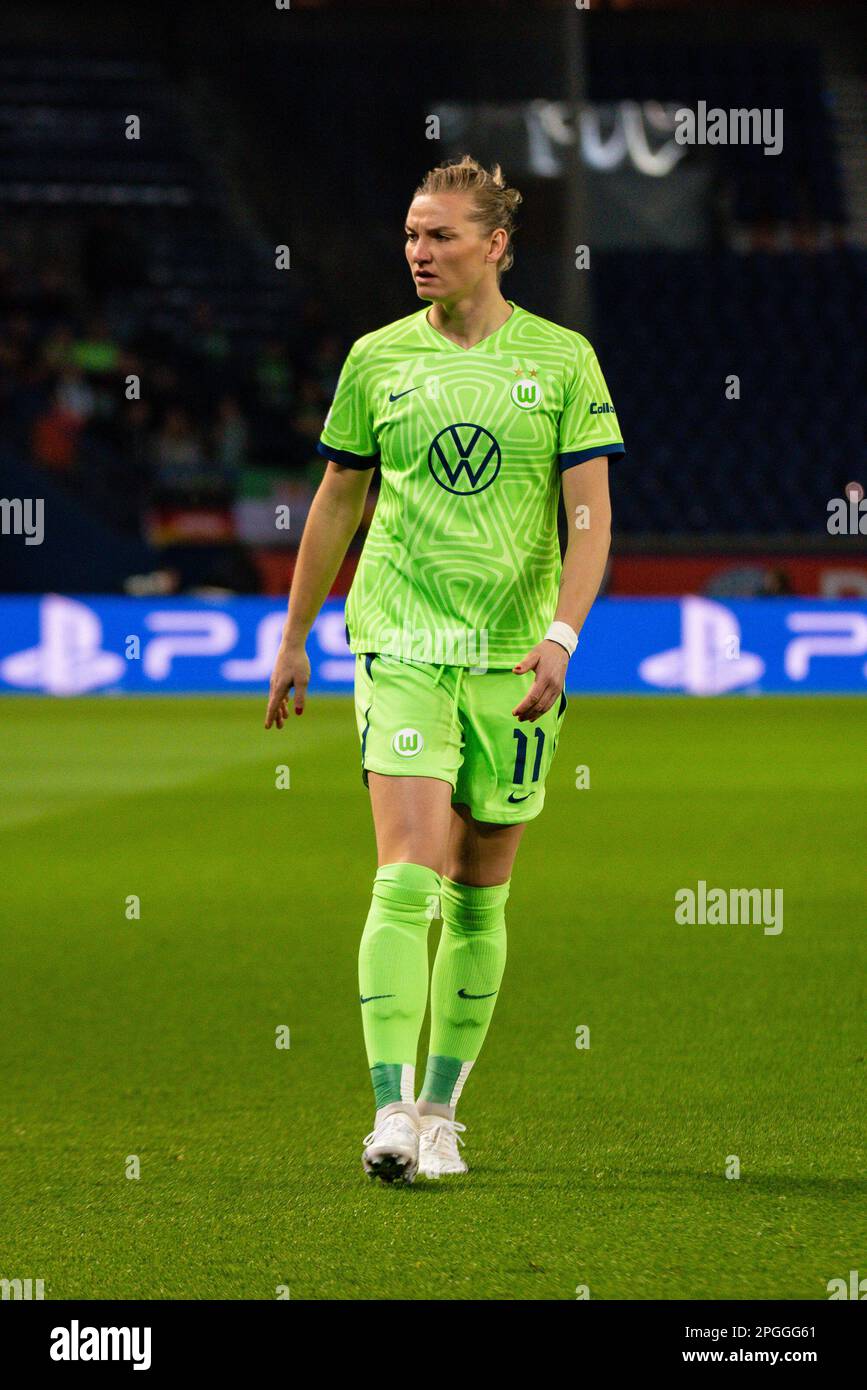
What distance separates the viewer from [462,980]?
447 cm

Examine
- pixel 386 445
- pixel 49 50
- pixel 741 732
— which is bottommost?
pixel 386 445

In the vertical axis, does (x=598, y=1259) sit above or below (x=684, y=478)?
below

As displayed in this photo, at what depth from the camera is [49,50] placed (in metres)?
28.7

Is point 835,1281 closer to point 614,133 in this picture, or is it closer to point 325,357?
point 325,357

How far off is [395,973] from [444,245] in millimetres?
1487

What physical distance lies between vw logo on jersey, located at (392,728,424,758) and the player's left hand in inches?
8.2

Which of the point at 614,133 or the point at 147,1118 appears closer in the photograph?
the point at 147,1118

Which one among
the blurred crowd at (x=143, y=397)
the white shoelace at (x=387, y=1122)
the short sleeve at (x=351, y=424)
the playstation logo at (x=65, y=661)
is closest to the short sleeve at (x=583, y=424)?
the short sleeve at (x=351, y=424)

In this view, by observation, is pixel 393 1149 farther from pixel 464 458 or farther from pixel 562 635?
pixel 464 458

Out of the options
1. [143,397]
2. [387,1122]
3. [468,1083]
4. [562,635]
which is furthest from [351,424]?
[143,397]

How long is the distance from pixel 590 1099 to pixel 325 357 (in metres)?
19.8

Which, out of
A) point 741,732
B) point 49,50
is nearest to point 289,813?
point 741,732

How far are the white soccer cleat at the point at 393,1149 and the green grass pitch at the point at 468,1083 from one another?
0.21 feet

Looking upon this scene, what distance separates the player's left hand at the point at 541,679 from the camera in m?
4.05
